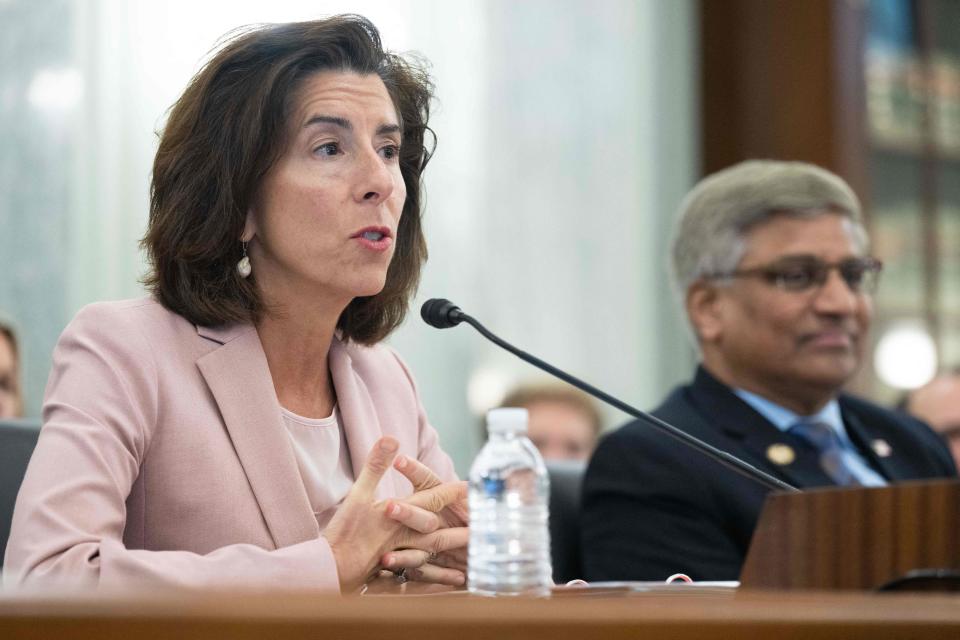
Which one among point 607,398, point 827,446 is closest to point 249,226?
point 607,398

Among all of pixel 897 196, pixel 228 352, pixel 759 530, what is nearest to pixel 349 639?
pixel 759 530

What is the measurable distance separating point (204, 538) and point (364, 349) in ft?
1.77

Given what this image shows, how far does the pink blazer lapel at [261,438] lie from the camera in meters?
1.63

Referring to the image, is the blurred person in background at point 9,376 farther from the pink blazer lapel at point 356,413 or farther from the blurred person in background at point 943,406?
the blurred person in background at point 943,406

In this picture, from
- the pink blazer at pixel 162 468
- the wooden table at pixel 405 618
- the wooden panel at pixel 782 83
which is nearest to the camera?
the wooden table at pixel 405 618

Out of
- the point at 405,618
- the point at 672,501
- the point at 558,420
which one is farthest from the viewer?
the point at 558,420

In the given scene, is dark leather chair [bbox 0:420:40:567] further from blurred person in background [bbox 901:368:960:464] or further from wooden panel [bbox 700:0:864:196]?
wooden panel [bbox 700:0:864:196]

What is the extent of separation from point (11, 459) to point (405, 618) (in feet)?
4.31

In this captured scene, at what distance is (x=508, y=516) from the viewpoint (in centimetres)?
134

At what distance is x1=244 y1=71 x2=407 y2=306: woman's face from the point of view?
69.5 inches

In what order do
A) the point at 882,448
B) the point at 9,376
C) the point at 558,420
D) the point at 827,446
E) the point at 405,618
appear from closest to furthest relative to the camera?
1. the point at 405,618
2. the point at 827,446
3. the point at 882,448
4. the point at 9,376
5. the point at 558,420

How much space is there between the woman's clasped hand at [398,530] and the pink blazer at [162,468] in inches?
1.4

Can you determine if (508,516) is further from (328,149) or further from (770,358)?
(770,358)

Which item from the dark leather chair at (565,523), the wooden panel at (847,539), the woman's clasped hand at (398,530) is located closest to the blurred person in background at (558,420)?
the dark leather chair at (565,523)
